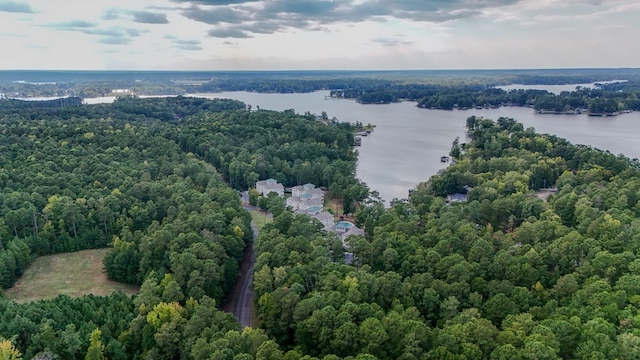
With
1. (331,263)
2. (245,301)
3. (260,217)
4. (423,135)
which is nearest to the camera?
(331,263)

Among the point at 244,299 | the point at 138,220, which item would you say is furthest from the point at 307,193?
the point at 244,299

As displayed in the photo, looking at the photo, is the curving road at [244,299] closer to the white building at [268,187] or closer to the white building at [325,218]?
the white building at [325,218]

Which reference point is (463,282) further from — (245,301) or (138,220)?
(138,220)

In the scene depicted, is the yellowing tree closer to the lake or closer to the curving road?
the curving road

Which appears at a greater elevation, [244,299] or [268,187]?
[268,187]

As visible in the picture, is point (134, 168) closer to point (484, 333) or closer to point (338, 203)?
point (338, 203)

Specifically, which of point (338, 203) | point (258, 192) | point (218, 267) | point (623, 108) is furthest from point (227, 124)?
point (623, 108)

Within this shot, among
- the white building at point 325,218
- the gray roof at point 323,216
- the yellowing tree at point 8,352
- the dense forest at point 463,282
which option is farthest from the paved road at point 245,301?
the yellowing tree at point 8,352
